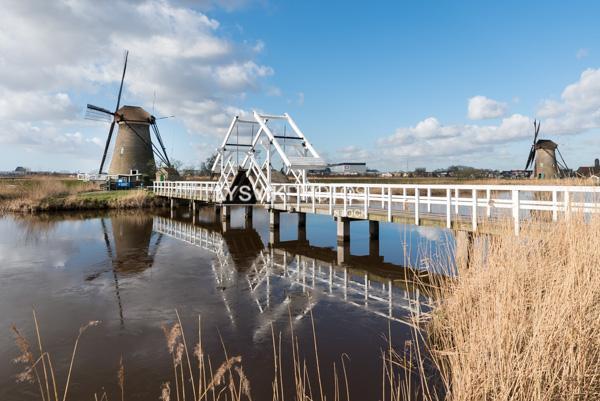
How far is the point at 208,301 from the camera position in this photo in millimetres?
9320

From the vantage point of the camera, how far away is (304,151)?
886 inches

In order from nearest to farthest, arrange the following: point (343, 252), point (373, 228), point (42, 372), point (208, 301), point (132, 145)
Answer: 1. point (42, 372)
2. point (208, 301)
3. point (343, 252)
4. point (373, 228)
5. point (132, 145)

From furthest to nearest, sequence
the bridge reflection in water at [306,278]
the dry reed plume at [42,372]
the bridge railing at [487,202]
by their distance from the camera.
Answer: the bridge reflection in water at [306,278] → the bridge railing at [487,202] → the dry reed plume at [42,372]

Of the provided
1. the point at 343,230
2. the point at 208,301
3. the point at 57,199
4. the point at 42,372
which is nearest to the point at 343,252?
the point at 343,230

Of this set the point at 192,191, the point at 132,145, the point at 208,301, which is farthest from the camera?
the point at 132,145

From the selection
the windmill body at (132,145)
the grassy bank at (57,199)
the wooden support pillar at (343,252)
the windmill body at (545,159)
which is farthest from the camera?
the windmill body at (545,159)

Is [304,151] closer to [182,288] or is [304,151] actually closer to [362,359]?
[182,288]

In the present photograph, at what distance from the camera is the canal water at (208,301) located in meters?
6.05

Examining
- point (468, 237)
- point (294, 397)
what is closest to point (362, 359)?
point (294, 397)

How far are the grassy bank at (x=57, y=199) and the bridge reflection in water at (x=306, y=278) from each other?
1852 cm

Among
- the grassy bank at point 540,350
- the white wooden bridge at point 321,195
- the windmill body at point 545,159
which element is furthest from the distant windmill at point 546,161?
the grassy bank at point 540,350

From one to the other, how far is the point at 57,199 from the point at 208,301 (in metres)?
29.6

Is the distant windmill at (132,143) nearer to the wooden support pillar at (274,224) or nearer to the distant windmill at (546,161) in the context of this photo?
the wooden support pillar at (274,224)

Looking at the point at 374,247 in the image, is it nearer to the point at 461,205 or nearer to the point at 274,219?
the point at 461,205
